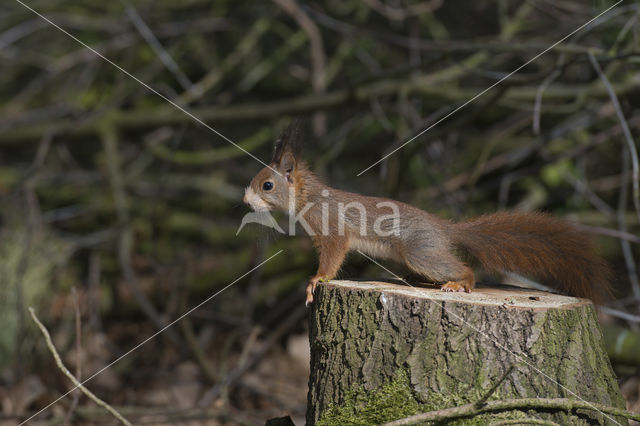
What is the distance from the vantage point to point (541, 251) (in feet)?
6.21

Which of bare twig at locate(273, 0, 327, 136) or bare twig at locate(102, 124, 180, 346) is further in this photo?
bare twig at locate(273, 0, 327, 136)

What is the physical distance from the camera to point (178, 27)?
4402mm

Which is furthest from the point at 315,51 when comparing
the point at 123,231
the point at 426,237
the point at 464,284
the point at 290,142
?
the point at 464,284

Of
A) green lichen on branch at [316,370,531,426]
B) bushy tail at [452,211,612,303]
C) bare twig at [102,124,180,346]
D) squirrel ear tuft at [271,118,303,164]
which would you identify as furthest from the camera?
bare twig at [102,124,180,346]

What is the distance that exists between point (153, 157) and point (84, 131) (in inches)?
21.6

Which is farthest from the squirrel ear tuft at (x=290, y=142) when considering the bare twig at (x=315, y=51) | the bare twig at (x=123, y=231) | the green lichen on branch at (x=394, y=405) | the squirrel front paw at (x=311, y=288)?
the bare twig at (x=315, y=51)

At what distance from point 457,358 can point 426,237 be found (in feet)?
1.69

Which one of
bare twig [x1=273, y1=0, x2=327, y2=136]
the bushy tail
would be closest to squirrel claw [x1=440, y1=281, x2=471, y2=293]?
the bushy tail

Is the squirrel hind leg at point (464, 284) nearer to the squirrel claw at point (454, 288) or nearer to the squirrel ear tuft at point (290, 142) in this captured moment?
the squirrel claw at point (454, 288)

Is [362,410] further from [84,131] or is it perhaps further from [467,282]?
[84,131]

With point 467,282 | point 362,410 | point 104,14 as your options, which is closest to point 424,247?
point 467,282

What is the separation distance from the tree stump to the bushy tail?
0.20m

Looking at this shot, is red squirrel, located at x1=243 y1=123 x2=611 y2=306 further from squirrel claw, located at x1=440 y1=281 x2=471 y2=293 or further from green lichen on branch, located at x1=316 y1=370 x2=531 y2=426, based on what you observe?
green lichen on branch, located at x1=316 y1=370 x2=531 y2=426

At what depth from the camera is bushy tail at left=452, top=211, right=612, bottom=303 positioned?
1.85 metres
